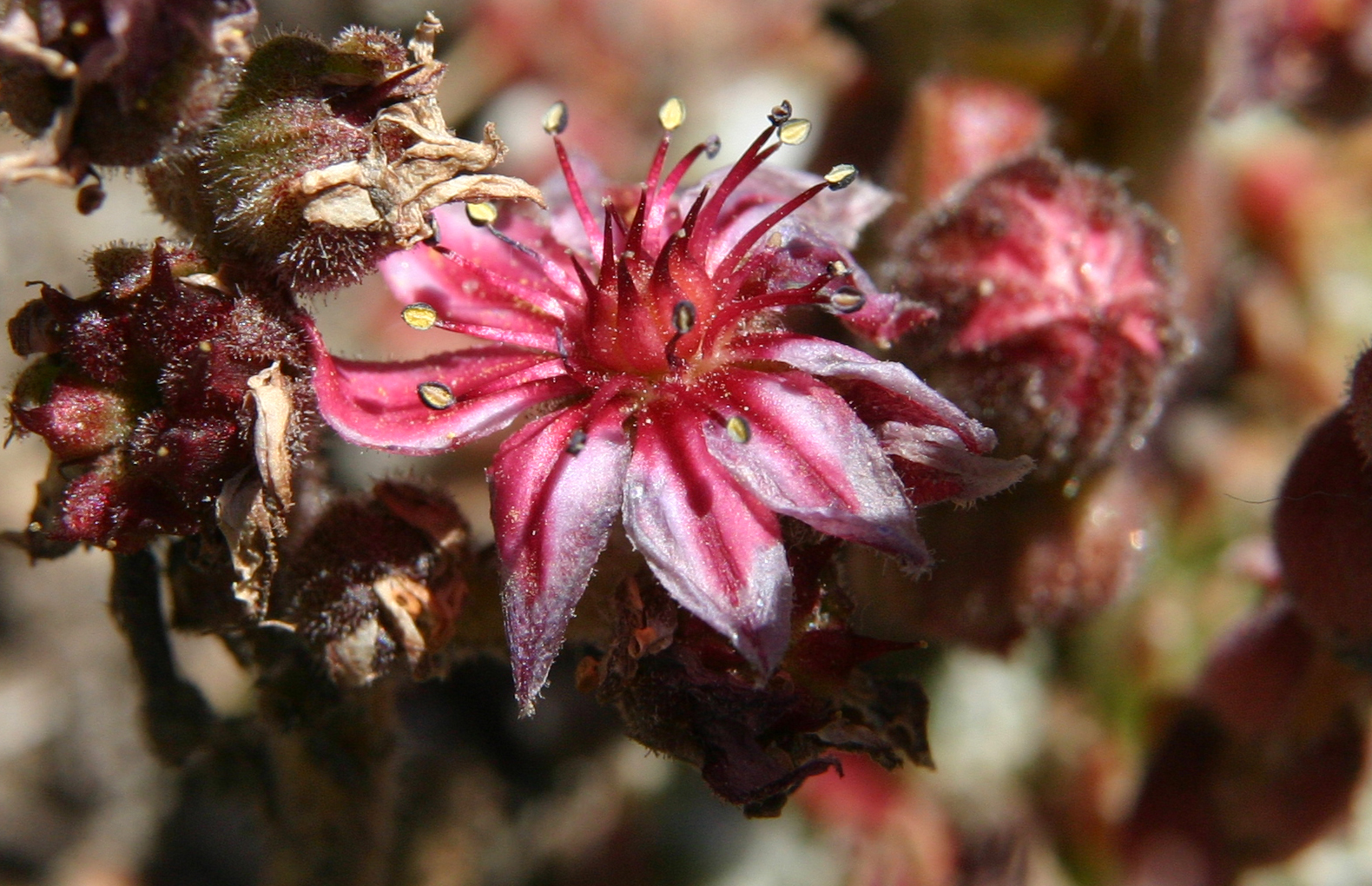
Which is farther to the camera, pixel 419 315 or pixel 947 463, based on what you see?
pixel 419 315

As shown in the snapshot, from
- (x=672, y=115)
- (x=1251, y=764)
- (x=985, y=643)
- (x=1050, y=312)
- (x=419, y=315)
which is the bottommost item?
(x=1251, y=764)

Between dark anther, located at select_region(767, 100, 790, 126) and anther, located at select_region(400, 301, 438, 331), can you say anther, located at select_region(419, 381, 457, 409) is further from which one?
dark anther, located at select_region(767, 100, 790, 126)

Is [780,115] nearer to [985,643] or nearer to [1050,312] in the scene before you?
[1050,312]

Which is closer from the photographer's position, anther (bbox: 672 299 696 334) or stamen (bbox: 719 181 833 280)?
anther (bbox: 672 299 696 334)

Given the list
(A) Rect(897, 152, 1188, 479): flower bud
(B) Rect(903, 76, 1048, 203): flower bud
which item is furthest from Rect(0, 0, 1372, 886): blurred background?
(A) Rect(897, 152, 1188, 479): flower bud

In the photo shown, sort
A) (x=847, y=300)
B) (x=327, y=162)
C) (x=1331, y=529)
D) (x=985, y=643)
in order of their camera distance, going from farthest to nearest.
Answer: (x=985, y=643) < (x=1331, y=529) < (x=847, y=300) < (x=327, y=162)

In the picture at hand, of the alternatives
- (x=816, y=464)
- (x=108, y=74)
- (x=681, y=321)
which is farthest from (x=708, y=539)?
(x=108, y=74)

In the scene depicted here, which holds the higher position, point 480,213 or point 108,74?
point 108,74
